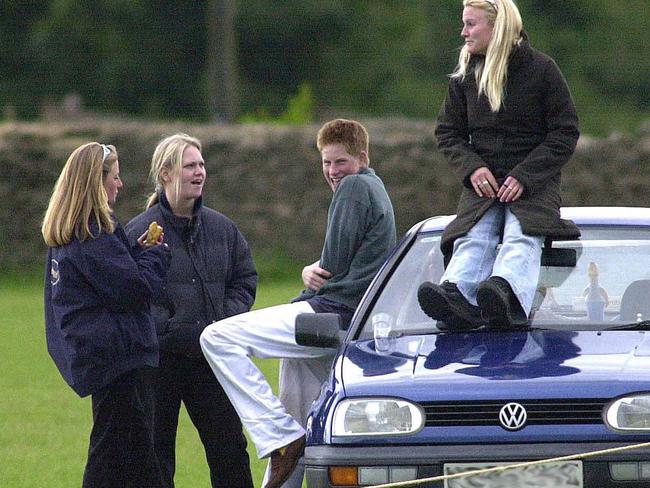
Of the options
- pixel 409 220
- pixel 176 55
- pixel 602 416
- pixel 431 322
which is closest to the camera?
pixel 602 416

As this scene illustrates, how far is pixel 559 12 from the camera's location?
50.4 m

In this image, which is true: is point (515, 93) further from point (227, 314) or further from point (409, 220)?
point (409, 220)

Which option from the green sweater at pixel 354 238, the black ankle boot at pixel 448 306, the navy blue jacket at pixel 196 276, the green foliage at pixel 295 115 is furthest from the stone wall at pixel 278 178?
the black ankle boot at pixel 448 306

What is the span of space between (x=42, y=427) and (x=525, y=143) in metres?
5.08

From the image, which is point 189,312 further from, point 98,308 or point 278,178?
point 278,178

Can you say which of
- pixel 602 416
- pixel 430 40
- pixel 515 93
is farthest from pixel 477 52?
pixel 430 40

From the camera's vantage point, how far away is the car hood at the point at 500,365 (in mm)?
5895

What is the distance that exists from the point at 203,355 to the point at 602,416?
2.51 m

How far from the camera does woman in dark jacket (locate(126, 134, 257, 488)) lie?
7695 millimetres

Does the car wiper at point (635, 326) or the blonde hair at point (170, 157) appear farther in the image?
the blonde hair at point (170, 157)

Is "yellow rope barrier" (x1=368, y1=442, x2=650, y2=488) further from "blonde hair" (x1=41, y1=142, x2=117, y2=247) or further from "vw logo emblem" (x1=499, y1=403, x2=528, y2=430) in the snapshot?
"blonde hair" (x1=41, y1=142, x2=117, y2=247)

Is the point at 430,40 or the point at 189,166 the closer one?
the point at 189,166

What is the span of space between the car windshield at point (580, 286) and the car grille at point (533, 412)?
0.85 metres

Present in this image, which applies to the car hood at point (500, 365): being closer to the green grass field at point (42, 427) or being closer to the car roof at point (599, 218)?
the car roof at point (599, 218)
